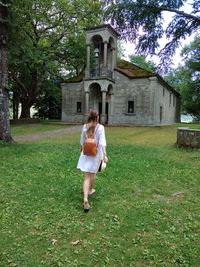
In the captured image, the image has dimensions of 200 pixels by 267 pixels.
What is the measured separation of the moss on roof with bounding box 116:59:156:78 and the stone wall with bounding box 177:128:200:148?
14.3 m

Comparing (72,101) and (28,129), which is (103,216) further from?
(72,101)

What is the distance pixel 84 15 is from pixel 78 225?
2375 centimetres

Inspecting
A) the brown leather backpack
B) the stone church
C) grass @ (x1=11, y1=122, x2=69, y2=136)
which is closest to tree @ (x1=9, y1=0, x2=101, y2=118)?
the stone church

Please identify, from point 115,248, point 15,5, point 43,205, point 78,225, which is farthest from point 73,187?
point 15,5

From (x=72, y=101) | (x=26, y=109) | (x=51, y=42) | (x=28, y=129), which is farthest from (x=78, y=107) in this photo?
(x=28, y=129)

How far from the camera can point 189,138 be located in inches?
417

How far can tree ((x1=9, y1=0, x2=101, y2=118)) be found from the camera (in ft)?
73.8

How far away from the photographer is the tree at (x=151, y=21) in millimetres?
10859

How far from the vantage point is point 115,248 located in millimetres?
3432

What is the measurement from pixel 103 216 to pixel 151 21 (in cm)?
939

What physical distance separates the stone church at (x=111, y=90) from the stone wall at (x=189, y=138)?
45.3 feet

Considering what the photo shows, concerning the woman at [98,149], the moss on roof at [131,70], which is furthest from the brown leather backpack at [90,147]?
the moss on roof at [131,70]

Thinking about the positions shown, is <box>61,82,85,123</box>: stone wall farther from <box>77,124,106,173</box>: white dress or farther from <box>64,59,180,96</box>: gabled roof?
<box>77,124,106,173</box>: white dress

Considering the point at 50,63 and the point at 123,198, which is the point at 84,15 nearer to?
the point at 50,63
